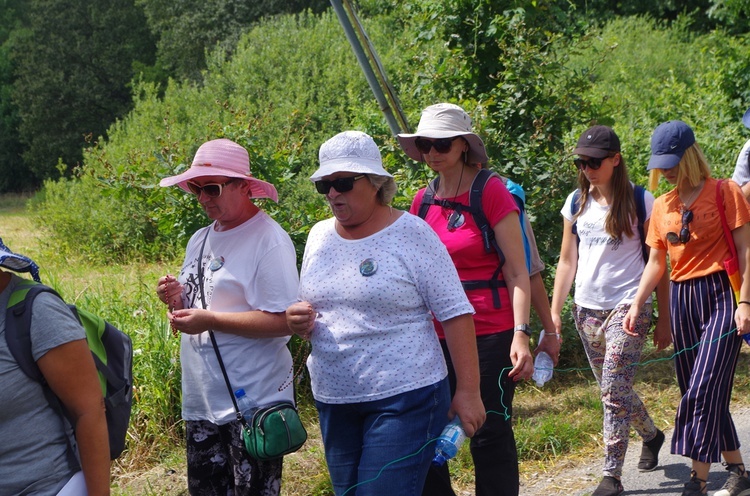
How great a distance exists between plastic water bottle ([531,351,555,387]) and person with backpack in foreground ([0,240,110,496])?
2093 millimetres

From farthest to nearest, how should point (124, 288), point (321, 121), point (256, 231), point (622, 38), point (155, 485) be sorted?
point (622, 38)
point (321, 121)
point (124, 288)
point (155, 485)
point (256, 231)

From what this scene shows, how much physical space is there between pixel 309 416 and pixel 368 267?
2.91m

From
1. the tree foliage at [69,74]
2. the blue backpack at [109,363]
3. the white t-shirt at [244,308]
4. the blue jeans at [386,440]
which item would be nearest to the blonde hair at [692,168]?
the blue jeans at [386,440]

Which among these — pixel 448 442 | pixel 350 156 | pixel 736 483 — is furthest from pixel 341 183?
pixel 736 483

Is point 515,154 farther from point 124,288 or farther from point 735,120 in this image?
point 735,120

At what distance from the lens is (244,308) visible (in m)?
3.39

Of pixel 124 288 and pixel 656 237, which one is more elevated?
pixel 656 237

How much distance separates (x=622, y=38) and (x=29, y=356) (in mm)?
21778

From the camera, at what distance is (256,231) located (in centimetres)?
344

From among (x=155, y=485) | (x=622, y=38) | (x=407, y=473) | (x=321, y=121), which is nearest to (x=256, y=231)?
(x=407, y=473)

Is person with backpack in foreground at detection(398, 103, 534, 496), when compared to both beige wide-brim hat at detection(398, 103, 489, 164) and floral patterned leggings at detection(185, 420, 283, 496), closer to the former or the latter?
beige wide-brim hat at detection(398, 103, 489, 164)

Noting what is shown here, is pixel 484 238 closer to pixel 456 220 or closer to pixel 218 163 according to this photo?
pixel 456 220

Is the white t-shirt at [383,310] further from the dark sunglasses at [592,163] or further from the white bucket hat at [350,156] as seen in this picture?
the dark sunglasses at [592,163]

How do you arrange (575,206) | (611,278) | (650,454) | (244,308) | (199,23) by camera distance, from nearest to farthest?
(244,308), (611,278), (575,206), (650,454), (199,23)
